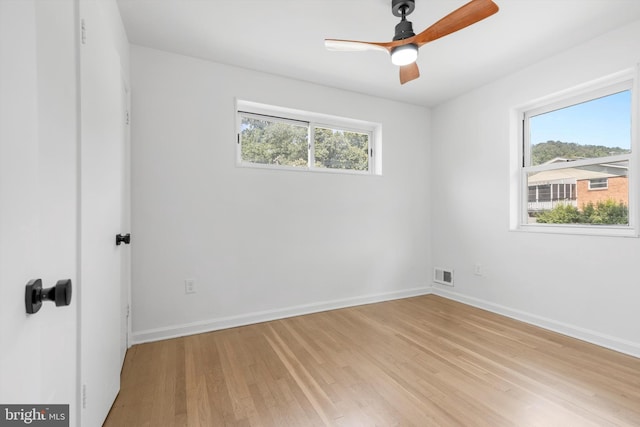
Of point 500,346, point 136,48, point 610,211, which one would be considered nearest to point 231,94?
point 136,48

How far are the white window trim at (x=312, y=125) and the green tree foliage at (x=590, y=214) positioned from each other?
185 centimetres

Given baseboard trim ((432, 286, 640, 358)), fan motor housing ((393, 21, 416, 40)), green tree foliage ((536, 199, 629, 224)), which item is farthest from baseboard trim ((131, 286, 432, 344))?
fan motor housing ((393, 21, 416, 40))

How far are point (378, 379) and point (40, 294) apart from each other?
1.83 meters

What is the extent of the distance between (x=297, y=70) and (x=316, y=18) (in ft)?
2.66

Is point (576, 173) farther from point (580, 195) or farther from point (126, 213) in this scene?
point (126, 213)

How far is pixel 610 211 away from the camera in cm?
242

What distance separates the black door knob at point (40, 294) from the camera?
0.66 metres

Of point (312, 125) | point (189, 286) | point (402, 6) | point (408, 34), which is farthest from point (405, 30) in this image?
point (189, 286)

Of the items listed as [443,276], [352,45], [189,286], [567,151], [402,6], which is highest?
[402,6]

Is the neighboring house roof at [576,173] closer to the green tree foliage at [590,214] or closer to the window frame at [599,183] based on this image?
the window frame at [599,183]

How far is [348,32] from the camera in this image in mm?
2271

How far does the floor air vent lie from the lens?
368 cm

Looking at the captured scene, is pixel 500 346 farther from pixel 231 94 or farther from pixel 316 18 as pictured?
pixel 231 94

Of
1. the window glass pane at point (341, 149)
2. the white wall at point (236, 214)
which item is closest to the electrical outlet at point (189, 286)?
the white wall at point (236, 214)
